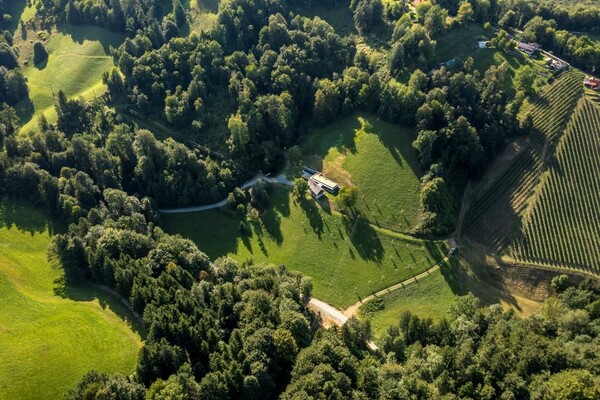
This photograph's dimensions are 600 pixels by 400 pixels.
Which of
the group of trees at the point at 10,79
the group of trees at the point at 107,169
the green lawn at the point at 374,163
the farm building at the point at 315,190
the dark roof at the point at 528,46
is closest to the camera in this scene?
the group of trees at the point at 107,169

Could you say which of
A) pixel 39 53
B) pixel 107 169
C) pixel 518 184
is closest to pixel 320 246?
pixel 518 184

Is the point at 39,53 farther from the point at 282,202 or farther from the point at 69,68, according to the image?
the point at 282,202

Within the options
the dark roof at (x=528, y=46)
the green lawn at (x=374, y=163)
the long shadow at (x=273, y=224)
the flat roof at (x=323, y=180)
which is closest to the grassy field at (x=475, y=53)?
the dark roof at (x=528, y=46)

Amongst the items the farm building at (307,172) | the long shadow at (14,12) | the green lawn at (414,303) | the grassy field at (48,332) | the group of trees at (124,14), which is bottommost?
the grassy field at (48,332)

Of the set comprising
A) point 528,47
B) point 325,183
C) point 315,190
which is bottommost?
point 315,190

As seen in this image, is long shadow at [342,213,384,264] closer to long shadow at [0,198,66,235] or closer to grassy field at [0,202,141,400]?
grassy field at [0,202,141,400]

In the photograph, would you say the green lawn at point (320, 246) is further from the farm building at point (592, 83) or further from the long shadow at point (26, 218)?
the farm building at point (592, 83)
